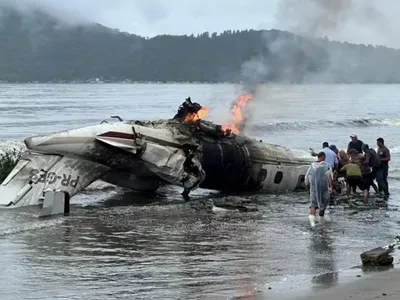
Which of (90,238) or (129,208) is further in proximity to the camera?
(129,208)

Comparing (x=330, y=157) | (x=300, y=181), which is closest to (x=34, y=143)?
(x=330, y=157)

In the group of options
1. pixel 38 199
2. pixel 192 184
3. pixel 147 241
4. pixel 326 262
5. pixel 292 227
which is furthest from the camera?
pixel 192 184

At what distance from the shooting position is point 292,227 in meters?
16.6

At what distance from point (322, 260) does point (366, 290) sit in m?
3.21

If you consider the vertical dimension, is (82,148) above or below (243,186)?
above

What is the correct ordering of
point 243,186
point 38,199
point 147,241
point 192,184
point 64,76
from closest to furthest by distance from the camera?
point 147,241 → point 38,199 → point 192,184 → point 243,186 → point 64,76

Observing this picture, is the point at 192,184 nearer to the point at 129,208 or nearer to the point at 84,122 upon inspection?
the point at 129,208

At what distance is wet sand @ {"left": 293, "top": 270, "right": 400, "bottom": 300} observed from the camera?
29.9ft

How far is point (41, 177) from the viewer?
1941 cm

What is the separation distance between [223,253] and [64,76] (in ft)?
620

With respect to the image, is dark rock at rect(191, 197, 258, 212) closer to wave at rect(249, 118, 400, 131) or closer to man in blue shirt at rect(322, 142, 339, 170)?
man in blue shirt at rect(322, 142, 339, 170)

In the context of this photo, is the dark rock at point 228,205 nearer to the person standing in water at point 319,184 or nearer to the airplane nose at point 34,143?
the person standing in water at point 319,184

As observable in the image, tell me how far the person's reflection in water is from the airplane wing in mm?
7125

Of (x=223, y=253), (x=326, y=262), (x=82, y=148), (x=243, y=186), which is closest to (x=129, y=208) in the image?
(x=82, y=148)
